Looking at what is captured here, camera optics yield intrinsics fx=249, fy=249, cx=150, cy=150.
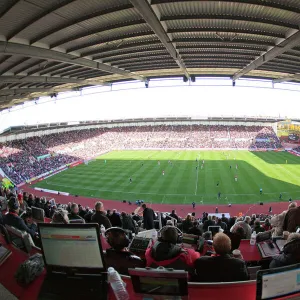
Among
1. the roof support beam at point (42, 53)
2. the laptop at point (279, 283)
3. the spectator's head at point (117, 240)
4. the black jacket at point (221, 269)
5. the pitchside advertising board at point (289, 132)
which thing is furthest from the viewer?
the pitchside advertising board at point (289, 132)

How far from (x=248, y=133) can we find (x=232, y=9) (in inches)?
2465

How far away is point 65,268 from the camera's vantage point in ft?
9.85

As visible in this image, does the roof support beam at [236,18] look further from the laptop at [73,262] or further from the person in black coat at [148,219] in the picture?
the laptop at [73,262]

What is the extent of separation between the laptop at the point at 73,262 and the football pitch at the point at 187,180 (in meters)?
23.6

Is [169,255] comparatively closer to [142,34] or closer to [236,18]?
[236,18]

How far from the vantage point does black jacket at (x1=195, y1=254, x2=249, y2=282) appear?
2774 mm

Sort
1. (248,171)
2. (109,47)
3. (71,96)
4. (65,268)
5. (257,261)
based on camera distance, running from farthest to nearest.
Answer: (248,171) → (71,96) → (109,47) → (257,261) → (65,268)

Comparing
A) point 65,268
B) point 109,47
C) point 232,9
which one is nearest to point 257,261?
point 65,268

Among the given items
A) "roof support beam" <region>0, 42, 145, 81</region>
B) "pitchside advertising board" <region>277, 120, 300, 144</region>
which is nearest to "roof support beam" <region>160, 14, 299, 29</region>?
"roof support beam" <region>0, 42, 145, 81</region>

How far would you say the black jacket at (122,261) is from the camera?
311cm

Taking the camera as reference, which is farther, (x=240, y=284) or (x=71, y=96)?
(x=71, y=96)

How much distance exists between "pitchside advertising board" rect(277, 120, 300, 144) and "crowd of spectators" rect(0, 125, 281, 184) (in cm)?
756

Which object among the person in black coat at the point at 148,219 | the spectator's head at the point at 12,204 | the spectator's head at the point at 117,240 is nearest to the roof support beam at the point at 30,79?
the person in black coat at the point at 148,219

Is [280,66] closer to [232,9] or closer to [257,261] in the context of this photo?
[232,9]
